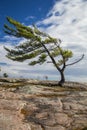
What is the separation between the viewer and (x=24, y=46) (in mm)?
46719

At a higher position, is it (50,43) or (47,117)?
(50,43)

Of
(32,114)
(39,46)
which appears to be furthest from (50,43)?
(32,114)

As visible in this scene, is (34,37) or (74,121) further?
(34,37)

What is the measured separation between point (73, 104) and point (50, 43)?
22.7m

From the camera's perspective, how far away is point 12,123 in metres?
19.2

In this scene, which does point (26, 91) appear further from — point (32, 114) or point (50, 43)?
point (50, 43)

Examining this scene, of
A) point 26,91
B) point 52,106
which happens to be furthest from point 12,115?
point 26,91

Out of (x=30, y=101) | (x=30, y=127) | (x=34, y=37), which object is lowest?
(x=30, y=127)

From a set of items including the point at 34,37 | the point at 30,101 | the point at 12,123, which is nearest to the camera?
the point at 12,123

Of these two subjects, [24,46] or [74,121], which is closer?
[74,121]

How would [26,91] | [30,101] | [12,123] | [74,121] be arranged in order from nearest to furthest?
1. [12,123]
2. [74,121]
3. [30,101]
4. [26,91]

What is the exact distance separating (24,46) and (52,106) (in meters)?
23.5

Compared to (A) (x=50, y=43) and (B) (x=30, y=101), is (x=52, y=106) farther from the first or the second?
(A) (x=50, y=43)

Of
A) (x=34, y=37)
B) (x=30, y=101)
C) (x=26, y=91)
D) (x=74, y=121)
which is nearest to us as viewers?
(x=74, y=121)
